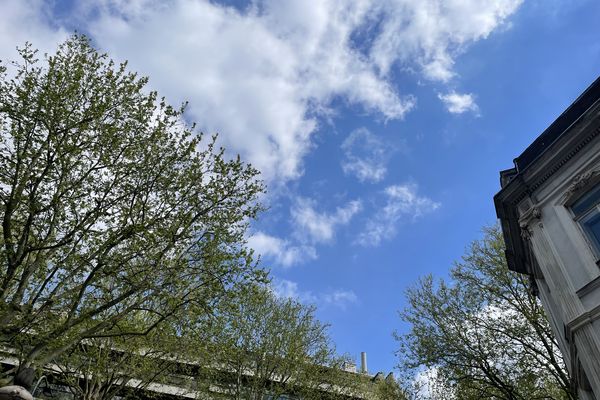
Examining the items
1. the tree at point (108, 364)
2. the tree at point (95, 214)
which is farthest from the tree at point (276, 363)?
the tree at point (95, 214)

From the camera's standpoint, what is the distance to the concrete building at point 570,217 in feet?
33.0

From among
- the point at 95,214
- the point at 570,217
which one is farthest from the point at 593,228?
the point at 95,214

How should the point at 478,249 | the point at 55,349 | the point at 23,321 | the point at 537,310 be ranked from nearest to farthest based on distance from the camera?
the point at 23,321 < the point at 55,349 < the point at 537,310 < the point at 478,249

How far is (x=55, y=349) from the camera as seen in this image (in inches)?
410

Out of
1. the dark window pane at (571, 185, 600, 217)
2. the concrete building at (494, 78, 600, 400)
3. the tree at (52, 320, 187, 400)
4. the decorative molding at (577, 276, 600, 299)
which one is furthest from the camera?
the tree at (52, 320, 187, 400)

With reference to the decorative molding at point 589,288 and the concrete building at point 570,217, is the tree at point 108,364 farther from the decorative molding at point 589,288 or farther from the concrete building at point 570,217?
the decorative molding at point 589,288

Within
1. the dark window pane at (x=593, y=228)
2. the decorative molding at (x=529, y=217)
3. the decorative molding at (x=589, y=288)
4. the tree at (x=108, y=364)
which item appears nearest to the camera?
the decorative molding at (x=589, y=288)

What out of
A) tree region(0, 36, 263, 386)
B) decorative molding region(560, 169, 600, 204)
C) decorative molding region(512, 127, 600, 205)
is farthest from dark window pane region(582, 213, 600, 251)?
tree region(0, 36, 263, 386)

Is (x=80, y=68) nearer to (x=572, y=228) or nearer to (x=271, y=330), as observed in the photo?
(x=572, y=228)

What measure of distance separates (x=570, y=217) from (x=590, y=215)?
0.52 metres

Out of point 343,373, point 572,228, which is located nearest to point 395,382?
point 343,373

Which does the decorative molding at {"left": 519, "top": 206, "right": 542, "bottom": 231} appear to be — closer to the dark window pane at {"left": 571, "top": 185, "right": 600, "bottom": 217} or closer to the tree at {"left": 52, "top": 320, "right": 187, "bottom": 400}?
the dark window pane at {"left": 571, "top": 185, "right": 600, "bottom": 217}

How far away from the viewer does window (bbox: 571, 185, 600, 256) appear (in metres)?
10.4

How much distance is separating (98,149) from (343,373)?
19.9 meters
